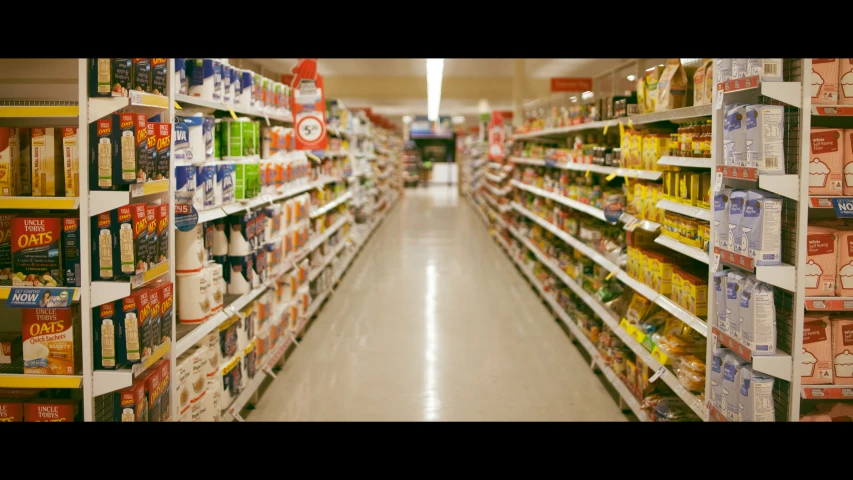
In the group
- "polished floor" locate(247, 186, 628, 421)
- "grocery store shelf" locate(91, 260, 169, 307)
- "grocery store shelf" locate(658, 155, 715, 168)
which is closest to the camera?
"grocery store shelf" locate(91, 260, 169, 307)

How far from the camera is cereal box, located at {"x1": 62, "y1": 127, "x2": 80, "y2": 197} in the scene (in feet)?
8.36

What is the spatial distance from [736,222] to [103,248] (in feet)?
7.77

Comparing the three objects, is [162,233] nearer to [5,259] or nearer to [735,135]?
[5,259]

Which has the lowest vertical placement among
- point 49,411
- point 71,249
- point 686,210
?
point 49,411

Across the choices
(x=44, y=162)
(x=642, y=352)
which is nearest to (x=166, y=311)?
(x=44, y=162)

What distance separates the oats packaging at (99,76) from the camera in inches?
96.7

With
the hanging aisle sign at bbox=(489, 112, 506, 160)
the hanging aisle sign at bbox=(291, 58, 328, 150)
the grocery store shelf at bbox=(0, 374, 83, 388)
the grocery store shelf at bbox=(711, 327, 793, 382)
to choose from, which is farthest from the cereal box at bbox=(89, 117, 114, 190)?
the hanging aisle sign at bbox=(489, 112, 506, 160)

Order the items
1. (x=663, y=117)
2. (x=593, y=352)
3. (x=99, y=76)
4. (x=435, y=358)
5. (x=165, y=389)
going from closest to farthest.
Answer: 1. (x=99, y=76)
2. (x=165, y=389)
3. (x=663, y=117)
4. (x=593, y=352)
5. (x=435, y=358)

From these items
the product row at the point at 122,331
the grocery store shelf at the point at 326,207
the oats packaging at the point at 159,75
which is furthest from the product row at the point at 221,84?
the grocery store shelf at the point at 326,207

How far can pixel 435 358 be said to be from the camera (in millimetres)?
5852

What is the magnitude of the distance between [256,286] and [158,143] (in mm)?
1961

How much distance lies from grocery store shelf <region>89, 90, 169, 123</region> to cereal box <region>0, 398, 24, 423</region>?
1.07 metres

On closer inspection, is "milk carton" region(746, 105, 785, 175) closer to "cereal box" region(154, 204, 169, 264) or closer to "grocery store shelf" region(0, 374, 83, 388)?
"cereal box" region(154, 204, 169, 264)
